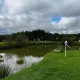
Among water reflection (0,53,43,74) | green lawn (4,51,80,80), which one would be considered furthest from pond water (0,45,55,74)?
green lawn (4,51,80,80)

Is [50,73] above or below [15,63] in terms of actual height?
above

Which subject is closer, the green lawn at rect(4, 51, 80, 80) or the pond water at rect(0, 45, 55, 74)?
the green lawn at rect(4, 51, 80, 80)

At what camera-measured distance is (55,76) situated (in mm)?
10789

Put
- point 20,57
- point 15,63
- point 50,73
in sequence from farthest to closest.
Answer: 1. point 20,57
2. point 15,63
3. point 50,73

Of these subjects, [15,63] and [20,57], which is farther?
[20,57]

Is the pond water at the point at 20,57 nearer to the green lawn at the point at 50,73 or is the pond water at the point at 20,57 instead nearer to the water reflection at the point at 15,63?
the water reflection at the point at 15,63

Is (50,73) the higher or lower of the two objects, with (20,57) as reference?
higher

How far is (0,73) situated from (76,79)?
17.3 feet

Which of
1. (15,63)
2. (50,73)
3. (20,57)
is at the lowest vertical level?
(20,57)

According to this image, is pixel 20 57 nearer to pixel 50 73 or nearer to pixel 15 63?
pixel 15 63

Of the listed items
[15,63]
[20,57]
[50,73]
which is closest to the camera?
[50,73]

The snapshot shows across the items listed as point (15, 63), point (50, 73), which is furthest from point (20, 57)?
point (50, 73)

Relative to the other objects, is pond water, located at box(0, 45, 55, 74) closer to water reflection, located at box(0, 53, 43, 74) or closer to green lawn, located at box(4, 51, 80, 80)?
water reflection, located at box(0, 53, 43, 74)

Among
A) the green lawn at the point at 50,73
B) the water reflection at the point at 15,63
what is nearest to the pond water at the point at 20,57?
the water reflection at the point at 15,63
